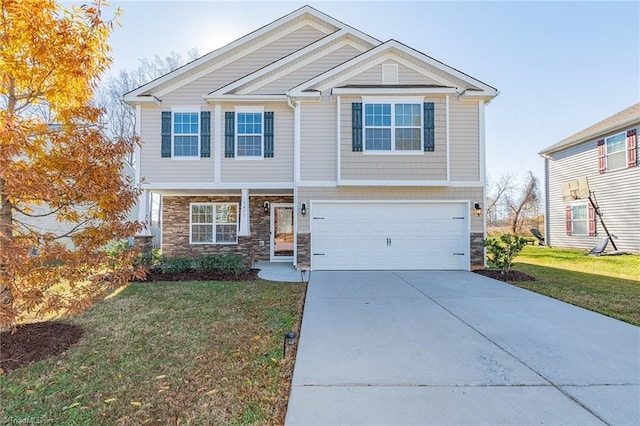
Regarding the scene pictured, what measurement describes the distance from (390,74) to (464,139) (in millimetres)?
3136

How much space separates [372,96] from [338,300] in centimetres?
634

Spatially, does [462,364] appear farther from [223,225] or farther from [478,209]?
[223,225]

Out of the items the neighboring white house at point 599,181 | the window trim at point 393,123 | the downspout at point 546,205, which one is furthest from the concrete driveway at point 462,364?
the downspout at point 546,205

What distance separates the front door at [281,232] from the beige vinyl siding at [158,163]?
2.94m

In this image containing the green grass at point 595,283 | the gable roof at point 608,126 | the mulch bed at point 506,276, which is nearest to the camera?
the green grass at point 595,283

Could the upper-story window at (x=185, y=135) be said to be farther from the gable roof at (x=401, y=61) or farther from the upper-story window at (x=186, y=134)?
the gable roof at (x=401, y=61)

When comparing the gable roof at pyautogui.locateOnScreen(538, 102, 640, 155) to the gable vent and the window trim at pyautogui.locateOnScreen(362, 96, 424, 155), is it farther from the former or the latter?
the gable vent

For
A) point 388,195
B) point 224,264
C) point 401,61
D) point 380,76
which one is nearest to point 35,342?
point 224,264

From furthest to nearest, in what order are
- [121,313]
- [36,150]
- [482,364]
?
[121,313], [36,150], [482,364]

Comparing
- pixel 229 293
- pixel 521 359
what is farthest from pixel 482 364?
pixel 229 293

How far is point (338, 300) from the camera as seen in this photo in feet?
21.3

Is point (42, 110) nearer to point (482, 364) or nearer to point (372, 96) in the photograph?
point (372, 96)

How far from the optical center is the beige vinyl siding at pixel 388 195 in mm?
10086

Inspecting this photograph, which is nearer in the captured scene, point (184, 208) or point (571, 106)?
point (184, 208)
